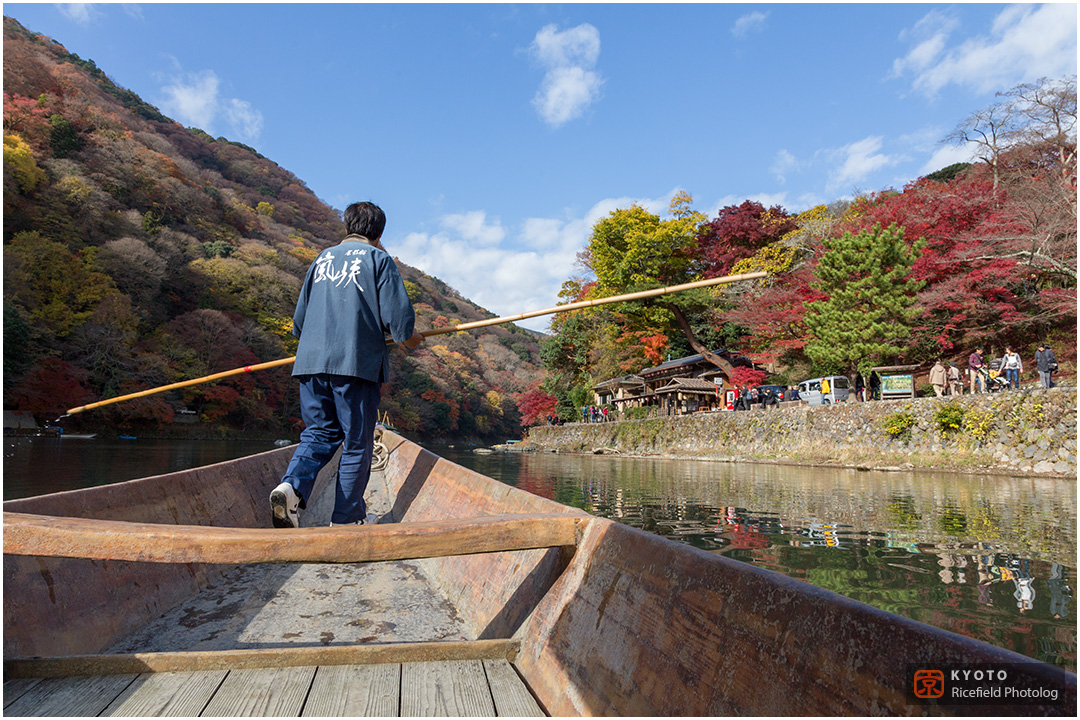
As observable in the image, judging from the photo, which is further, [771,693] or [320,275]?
[320,275]

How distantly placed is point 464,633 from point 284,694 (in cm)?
73

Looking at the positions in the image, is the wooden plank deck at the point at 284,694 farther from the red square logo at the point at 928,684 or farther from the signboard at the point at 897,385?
the signboard at the point at 897,385

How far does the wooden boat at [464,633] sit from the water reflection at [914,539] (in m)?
1.73

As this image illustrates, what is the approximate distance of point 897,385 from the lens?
14.0 meters

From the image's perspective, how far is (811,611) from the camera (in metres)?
0.81

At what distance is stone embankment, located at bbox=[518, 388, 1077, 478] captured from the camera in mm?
9953

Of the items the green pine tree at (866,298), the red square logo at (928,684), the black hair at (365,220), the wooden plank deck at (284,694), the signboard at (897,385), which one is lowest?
the wooden plank deck at (284,694)

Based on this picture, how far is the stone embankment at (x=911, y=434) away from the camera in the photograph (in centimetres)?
995

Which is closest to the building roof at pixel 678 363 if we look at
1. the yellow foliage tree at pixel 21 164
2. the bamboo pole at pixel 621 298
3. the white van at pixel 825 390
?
the white van at pixel 825 390

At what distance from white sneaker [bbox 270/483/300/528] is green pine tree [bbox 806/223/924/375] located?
51.6ft

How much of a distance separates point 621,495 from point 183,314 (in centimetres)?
2817

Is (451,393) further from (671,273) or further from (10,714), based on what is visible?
(10,714)

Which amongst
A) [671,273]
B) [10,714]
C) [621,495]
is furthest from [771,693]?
[671,273]

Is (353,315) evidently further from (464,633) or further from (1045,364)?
(1045,364)
